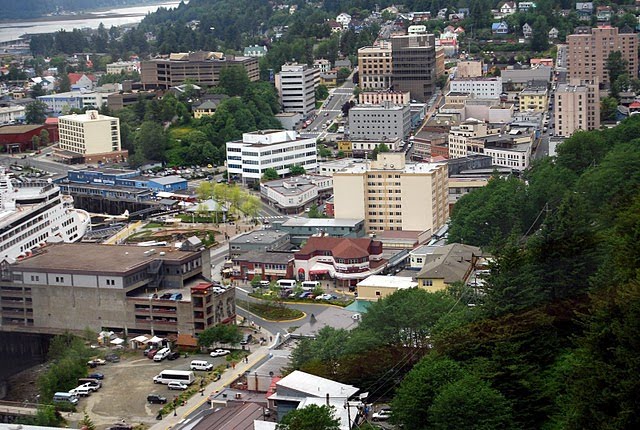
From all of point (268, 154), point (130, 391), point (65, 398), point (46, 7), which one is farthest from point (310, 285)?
point (46, 7)

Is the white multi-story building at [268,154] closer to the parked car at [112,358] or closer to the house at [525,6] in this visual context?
the parked car at [112,358]

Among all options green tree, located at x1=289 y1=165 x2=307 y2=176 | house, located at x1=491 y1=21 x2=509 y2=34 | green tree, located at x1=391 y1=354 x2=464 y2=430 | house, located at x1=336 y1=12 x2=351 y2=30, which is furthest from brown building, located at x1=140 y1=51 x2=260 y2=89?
green tree, located at x1=391 y1=354 x2=464 y2=430

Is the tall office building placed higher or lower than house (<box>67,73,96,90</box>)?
higher

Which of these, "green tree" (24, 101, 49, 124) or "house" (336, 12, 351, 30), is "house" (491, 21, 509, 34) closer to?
"house" (336, 12, 351, 30)

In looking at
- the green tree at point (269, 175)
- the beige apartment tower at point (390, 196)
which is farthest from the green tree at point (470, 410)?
the green tree at point (269, 175)

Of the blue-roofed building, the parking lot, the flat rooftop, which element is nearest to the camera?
the parking lot

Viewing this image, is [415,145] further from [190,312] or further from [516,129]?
[190,312]
